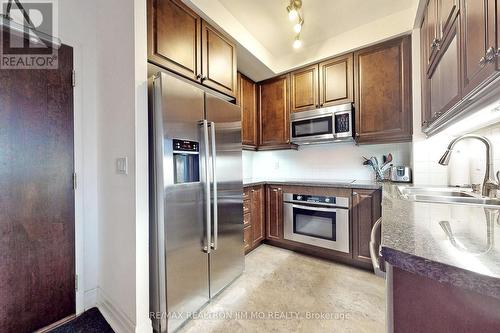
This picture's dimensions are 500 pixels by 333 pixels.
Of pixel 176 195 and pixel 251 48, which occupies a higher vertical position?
pixel 251 48

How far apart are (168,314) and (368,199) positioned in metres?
2.01

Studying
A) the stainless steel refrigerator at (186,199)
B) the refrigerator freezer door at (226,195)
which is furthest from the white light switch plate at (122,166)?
the refrigerator freezer door at (226,195)

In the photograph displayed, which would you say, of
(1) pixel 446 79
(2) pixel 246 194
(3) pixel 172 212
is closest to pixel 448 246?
(1) pixel 446 79

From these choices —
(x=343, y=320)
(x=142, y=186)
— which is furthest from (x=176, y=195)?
(x=343, y=320)

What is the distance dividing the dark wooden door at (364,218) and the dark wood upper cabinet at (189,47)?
1748mm

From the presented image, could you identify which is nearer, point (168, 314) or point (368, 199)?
point (168, 314)

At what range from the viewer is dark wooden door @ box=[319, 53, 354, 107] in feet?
7.82

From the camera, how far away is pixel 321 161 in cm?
294

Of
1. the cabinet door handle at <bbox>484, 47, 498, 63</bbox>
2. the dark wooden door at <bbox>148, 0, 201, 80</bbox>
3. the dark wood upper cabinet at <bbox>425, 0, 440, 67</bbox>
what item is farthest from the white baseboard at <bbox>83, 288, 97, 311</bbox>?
the dark wood upper cabinet at <bbox>425, 0, 440, 67</bbox>

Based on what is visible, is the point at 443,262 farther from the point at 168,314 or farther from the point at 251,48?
the point at 251,48

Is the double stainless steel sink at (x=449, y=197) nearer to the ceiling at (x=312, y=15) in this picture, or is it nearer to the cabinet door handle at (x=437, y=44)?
the cabinet door handle at (x=437, y=44)

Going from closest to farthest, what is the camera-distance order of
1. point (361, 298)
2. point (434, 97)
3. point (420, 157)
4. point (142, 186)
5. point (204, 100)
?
1. point (142, 186)
2. point (434, 97)
3. point (204, 100)
4. point (361, 298)
5. point (420, 157)

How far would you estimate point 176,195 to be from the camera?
4.48 feet

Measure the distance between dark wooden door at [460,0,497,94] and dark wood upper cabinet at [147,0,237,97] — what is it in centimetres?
163
